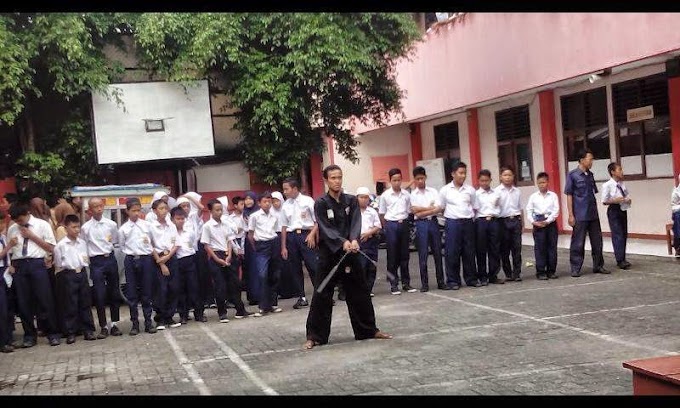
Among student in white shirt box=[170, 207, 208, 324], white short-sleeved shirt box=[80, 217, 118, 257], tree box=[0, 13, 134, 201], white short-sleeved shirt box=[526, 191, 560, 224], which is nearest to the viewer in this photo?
white short-sleeved shirt box=[80, 217, 118, 257]

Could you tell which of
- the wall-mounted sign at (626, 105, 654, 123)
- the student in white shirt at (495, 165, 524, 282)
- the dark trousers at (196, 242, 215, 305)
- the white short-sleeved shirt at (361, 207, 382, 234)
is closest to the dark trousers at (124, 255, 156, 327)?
the dark trousers at (196, 242, 215, 305)

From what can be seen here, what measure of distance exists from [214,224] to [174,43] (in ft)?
21.9

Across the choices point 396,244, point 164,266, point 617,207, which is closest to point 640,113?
point 617,207

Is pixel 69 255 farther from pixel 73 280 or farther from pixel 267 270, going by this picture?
pixel 267 270

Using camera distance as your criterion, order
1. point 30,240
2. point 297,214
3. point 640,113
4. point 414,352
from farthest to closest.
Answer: point 640,113 < point 297,214 < point 30,240 < point 414,352

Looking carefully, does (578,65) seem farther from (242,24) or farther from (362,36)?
(242,24)

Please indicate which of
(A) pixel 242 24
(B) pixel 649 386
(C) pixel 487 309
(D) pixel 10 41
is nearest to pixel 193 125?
(A) pixel 242 24

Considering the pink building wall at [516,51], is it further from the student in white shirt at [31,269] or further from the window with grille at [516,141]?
the student in white shirt at [31,269]

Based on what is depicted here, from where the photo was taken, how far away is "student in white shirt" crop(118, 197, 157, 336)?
9555 mm

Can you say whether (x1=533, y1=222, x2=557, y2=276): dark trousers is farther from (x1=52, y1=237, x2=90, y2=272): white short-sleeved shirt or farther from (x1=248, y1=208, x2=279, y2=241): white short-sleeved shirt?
(x1=52, y1=237, x2=90, y2=272): white short-sleeved shirt

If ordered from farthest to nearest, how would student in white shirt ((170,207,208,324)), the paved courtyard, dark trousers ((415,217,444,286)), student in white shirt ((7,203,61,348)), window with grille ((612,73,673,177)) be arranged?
window with grille ((612,73,673,177))
dark trousers ((415,217,444,286))
student in white shirt ((170,207,208,324))
student in white shirt ((7,203,61,348))
the paved courtyard

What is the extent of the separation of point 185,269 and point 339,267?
2.86 m

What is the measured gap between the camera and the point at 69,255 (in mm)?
9266

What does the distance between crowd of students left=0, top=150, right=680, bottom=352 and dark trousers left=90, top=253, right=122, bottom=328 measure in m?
0.01
